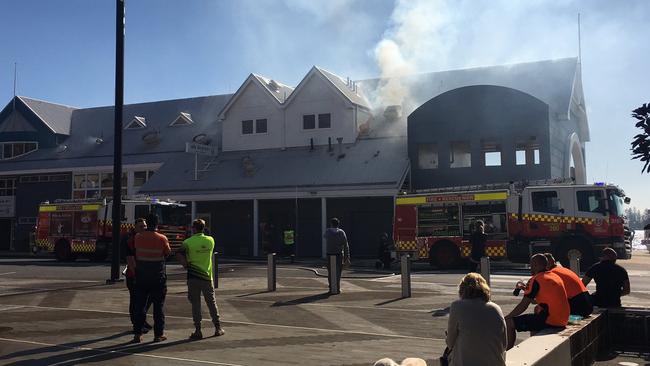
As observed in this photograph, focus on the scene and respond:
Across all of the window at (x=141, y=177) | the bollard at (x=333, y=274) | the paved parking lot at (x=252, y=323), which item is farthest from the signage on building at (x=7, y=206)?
the bollard at (x=333, y=274)

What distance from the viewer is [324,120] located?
32531 mm

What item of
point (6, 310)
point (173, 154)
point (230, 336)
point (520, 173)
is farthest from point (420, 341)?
point (173, 154)

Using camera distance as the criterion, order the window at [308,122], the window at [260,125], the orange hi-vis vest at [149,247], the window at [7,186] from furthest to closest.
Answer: the window at [7,186] < the window at [260,125] < the window at [308,122] < the orange hi-vis vest at [149,247]

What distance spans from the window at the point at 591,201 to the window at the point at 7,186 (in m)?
35.8

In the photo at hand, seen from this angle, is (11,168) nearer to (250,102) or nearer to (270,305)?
(250,102)

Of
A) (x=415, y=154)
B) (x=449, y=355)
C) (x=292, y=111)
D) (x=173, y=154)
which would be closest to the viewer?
(x=449, y=355)

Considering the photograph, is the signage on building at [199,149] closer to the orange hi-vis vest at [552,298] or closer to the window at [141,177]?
the window at [141,177]

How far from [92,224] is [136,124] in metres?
15.6

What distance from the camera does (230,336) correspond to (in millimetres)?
8391

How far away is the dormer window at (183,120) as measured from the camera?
38.9 m

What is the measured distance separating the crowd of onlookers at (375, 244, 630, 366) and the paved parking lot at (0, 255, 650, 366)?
1349mm

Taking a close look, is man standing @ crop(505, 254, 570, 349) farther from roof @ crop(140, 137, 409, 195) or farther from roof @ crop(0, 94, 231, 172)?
roof @ crop(0, 94, 231, 172)

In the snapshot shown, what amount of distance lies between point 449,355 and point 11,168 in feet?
135

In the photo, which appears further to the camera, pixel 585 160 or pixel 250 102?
pixel 585 160
